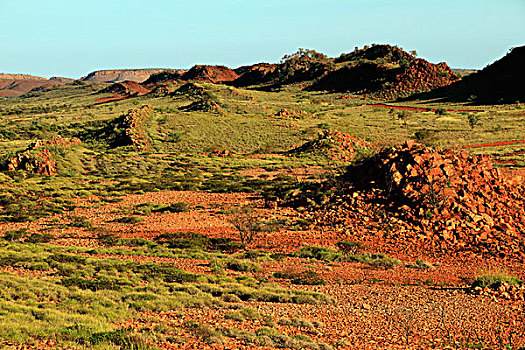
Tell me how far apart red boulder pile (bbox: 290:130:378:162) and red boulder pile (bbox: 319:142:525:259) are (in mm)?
21234

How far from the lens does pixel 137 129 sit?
192 feet

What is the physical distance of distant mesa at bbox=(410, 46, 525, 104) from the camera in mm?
83500

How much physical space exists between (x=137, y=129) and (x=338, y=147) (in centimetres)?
2835

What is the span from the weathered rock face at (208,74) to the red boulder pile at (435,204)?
152m

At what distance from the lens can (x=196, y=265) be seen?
17391 millimetres

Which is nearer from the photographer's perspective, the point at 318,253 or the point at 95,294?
the point at 95,294

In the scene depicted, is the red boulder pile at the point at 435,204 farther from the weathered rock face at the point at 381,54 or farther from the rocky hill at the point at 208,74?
the rocky hill at the point at 208,74

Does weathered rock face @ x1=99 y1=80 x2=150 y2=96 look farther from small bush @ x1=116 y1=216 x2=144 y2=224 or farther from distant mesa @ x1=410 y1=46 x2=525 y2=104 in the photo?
small bush @ x1=116 y1=216 x2=144 y2=224

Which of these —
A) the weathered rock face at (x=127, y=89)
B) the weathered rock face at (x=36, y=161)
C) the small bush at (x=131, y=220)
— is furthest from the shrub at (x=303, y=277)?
the weathered rock face at (x=127, y=89)

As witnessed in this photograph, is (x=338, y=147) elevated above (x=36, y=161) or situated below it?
below

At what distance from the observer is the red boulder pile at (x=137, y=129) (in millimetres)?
54719

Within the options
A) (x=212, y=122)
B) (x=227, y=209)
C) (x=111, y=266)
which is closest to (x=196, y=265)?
(x=111, y=266)

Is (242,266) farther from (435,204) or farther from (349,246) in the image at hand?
(435,204)

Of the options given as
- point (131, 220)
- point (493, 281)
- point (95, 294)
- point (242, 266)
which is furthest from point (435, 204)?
point (131, 220)
